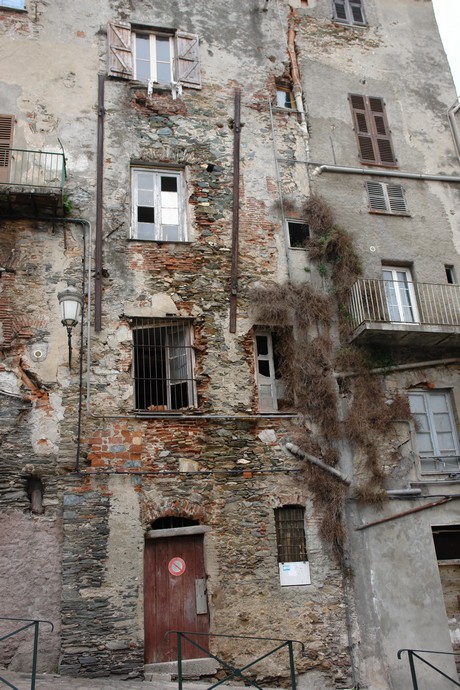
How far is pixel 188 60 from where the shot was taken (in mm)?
14195

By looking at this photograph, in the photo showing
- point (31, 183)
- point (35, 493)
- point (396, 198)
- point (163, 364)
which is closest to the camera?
point (35, 493)

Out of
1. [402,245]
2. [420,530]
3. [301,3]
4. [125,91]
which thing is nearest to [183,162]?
[125,91]

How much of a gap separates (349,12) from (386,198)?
534 centimetres

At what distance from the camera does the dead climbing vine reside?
1144cm

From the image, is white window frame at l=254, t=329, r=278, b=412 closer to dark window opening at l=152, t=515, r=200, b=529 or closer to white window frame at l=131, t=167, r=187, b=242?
dark window opening at l=152, t=515, r=200, b=529

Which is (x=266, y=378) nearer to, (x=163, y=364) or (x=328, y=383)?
(x=328, y=383)

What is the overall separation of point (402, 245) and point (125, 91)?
656cm

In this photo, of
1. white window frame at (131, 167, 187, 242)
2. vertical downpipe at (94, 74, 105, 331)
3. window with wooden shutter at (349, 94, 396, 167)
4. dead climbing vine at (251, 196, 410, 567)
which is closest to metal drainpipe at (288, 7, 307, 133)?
window with wooden shutter at (349, 94, 396, 167)

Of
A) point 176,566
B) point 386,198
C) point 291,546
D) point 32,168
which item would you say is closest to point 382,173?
point 386,198

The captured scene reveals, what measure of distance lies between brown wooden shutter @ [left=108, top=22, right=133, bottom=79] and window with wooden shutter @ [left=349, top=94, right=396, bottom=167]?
5.06 meters

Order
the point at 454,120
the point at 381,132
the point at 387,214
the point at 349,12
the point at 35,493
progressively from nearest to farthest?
the point at 35,493, the point at 387,214, the point at 381,132, the point at 454,120, the point at 349,12

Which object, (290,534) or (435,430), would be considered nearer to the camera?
(290,534)

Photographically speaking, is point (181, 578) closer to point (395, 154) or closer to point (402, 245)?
point (402, 245)

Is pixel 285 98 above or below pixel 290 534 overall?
above
